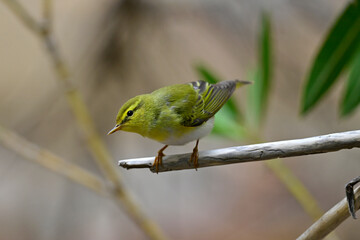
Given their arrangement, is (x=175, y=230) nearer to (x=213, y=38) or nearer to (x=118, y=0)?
(x=213, y=38)

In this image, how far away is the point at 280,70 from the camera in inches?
157

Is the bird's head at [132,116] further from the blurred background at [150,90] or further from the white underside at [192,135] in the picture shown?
the blurred background at [150,90]

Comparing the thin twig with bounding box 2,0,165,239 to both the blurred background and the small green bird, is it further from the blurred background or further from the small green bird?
the blurred background

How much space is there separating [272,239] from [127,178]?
1.33 meters

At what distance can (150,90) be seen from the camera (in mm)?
3943

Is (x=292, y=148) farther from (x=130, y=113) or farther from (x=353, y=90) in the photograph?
(x=353, y=90)

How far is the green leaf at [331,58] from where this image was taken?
1.79 metres

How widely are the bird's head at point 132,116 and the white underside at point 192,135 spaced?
0.45 ft

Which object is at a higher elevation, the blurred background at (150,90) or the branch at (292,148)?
the branch at (292,148)

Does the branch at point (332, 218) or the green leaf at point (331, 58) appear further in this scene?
the green leaf at point (331, 58)

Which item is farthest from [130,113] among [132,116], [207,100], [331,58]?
[331,58]

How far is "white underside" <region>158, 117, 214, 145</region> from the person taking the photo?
5.24ft

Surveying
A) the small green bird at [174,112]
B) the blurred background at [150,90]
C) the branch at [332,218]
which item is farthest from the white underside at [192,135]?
the blurred background at [150,90]

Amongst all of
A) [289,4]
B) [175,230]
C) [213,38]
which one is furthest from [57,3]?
[175,230]
